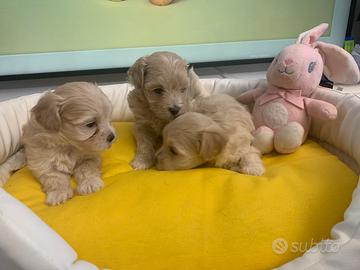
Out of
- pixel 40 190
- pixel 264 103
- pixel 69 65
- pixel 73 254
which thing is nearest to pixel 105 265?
pixel 73 254

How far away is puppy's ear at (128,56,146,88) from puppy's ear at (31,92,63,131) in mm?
489

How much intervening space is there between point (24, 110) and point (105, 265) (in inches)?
45.5

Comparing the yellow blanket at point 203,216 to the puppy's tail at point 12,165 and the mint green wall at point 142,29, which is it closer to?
the puppy's tail at point 12,165

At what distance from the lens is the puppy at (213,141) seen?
62.7 inches

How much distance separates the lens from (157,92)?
1.86 m

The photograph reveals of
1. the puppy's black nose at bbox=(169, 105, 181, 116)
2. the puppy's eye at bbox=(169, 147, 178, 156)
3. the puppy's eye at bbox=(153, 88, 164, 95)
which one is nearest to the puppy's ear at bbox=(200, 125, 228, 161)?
the puppy's eye at bbox=(169, 147, 178, 156)

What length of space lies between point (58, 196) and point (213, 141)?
0.69m

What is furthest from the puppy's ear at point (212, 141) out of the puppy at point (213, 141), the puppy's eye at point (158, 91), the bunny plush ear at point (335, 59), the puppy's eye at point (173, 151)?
the bunny plush ear at point (335, 59)

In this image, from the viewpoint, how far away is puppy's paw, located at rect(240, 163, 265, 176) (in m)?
1.62

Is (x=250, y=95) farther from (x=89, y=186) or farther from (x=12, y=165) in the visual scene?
(x=12, y=165)

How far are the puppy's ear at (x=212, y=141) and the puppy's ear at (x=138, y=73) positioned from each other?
0.49 meters

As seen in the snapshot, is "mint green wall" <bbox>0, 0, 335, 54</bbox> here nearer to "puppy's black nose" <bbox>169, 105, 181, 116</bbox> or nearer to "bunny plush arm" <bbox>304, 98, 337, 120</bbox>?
"puppy's black nose" <bbox>169, 105, 181, 116</bbox>

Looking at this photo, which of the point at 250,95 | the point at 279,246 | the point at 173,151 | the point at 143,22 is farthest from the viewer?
the point at 143,22

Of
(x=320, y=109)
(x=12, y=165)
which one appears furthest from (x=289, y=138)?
(x=12, y=165)
